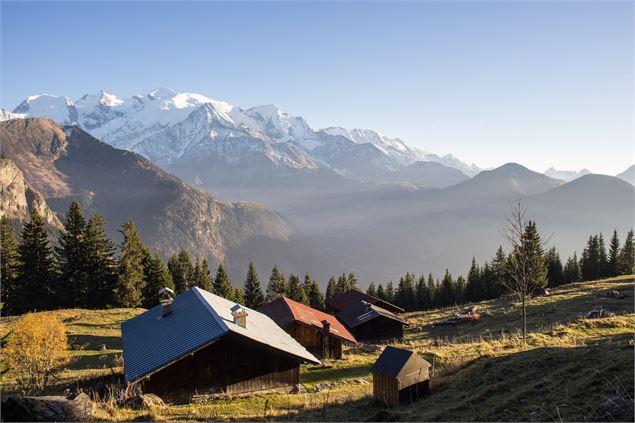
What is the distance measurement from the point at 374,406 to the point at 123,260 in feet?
189

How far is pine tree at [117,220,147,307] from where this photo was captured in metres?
66.6

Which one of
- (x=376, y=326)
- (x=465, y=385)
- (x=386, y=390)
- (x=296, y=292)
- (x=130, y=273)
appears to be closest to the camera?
(x=465, y=385)

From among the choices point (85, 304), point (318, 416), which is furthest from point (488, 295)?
point (318, 416)

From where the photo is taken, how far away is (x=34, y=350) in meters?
23.5

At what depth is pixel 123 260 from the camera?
6788cm

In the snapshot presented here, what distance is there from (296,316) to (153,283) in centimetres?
4357

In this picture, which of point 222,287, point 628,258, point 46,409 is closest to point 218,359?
point 46,409

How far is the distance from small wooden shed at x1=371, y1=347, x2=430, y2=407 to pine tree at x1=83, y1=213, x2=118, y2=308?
2239 inches

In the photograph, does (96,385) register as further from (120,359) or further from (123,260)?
(123,260)

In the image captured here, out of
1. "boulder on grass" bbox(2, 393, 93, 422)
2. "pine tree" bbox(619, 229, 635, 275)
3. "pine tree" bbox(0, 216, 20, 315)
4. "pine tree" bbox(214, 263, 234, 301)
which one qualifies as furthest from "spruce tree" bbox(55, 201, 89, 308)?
"pine tree" bbox(619, 229, 635, 275)

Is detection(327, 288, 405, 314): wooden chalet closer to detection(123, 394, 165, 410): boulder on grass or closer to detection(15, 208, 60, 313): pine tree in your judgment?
detection(15, 208, 60, 313): pine tree

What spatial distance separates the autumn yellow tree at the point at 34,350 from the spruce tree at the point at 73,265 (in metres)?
44.8

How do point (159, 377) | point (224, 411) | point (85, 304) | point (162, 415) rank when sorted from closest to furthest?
point (162, 415) < point (224, 411) < point (159, 377) < point (85, 304)

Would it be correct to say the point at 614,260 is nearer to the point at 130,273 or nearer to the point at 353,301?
the point at 353,301
